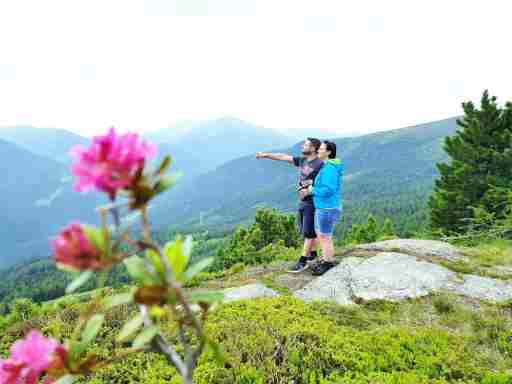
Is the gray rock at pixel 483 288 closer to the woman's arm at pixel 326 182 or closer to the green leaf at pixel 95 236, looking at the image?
the woman's arm at pixel 326 182

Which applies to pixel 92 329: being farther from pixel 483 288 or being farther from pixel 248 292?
pixel 483 288

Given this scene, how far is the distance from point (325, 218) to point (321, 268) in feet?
3.73

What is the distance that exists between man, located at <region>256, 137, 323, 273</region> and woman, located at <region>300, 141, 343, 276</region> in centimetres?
16

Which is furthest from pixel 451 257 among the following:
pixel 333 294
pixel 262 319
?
pixel 262 319

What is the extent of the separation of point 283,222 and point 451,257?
13185mm

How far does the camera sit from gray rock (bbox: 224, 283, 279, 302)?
643 centimetres

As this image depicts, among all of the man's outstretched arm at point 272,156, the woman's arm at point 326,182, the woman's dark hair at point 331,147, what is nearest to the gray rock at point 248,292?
the woman's arm at point 326,182

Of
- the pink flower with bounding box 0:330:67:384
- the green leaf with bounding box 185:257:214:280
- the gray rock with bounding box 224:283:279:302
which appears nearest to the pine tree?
the gray rock with bounding box 224:283:279:302

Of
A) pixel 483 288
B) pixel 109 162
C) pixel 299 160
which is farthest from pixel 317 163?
pixel 109 162

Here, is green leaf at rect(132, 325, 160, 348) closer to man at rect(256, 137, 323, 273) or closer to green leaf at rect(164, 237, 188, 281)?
green leaf at rect(164, 237, 188, 281)

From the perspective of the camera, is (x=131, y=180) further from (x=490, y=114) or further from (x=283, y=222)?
(x=490, y=114)

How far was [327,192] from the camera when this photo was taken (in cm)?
673

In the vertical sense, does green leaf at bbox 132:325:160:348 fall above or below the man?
above

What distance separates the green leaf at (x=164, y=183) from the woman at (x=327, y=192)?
5.86 meters
